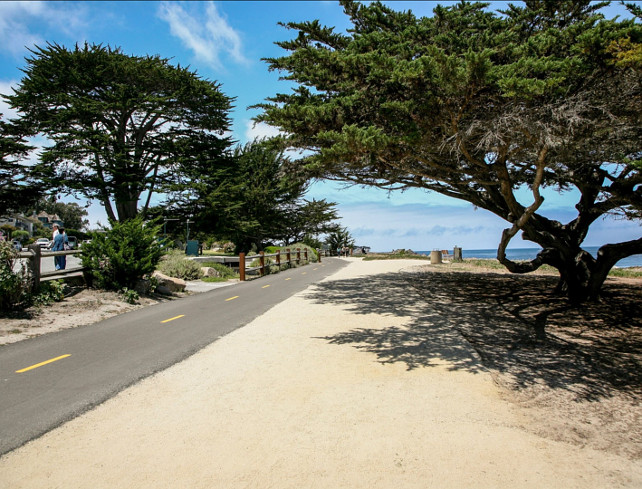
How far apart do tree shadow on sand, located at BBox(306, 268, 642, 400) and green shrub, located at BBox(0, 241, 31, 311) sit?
6624 mm

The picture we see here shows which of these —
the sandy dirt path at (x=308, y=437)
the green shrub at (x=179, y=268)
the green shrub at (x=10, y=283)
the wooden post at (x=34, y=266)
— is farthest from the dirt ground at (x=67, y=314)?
the green shrub at (x=179, y=268)

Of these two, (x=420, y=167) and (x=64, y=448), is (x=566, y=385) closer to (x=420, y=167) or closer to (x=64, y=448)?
(x=64, y=448)

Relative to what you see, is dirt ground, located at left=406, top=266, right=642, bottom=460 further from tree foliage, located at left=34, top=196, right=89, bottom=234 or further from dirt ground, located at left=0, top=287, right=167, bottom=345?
tree foliage, located at left=34, top=196, right=89, bottom=234

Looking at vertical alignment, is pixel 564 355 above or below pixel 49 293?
below

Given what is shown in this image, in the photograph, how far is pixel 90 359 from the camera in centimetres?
550

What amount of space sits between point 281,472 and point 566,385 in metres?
3.73

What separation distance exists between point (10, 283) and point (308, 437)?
784 cm

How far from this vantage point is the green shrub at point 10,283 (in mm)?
8083

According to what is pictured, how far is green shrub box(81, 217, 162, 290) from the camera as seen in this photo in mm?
11219

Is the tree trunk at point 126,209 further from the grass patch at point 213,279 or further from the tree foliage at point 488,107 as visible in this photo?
the tree foliage at point 488,107

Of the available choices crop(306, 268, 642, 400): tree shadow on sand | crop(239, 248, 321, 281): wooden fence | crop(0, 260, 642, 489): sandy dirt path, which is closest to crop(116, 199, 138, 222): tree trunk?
crop(239, 248, 321, 281): wooden fence

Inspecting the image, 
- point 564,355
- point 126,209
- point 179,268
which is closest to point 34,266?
point 179,268

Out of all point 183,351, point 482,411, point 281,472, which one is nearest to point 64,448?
point 281,472

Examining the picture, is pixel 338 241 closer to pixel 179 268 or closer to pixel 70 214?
pixel 179 268
